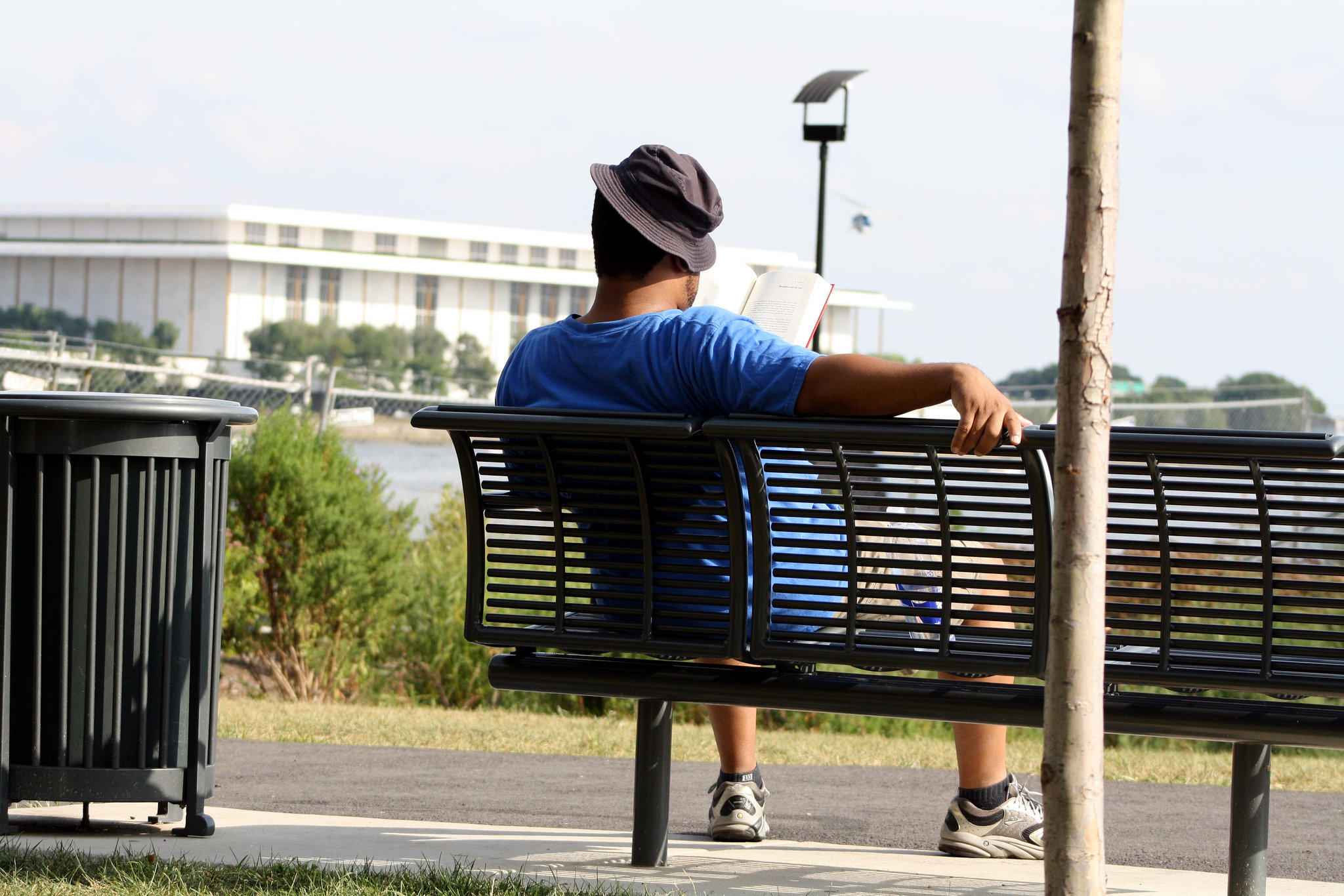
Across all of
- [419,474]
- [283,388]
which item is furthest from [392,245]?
[283,388]

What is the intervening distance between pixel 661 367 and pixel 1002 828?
4.54ft

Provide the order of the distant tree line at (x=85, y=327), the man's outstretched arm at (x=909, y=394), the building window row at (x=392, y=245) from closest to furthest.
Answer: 1. the man's outstretched arm at (x=909, y=394)
2. the distant tree line at (x=85, y=327)
3. the building window row at (x=392, y=245)

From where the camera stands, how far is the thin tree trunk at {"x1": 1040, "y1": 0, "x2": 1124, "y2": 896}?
213 cm

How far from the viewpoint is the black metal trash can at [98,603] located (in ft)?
11.8

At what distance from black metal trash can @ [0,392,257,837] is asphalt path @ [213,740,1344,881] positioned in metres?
0.98

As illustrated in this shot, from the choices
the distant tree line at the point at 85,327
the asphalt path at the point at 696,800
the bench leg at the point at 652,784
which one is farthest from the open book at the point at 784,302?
the distant tree line at the point at 85,327

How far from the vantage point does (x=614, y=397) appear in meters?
3.30

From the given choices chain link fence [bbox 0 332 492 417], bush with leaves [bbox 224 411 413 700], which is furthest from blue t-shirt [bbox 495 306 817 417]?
bush with leaves [bbox 224 411 413 700]

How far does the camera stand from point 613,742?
6973 millimetres

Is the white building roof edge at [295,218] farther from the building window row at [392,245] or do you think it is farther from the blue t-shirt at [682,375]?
the blue t-shirt at [682,375]

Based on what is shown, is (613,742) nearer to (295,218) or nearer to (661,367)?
(661,367)

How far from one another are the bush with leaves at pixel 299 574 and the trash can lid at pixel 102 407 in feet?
21.8

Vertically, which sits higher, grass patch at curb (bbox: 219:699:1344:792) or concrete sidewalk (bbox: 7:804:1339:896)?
concrete sidewalk (bbox: 7:804:1339:896)

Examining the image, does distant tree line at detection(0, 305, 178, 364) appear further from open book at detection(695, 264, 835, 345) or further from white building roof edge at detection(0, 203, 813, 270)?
open book at detection(695, 264, 835, 345)
